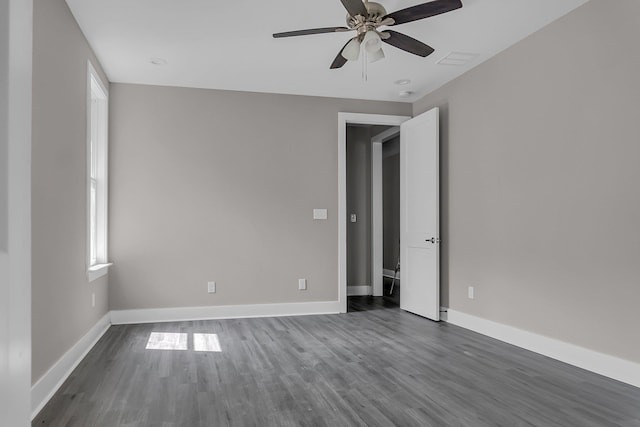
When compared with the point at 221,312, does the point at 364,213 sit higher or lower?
higher

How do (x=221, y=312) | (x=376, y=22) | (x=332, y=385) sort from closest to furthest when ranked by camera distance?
(x=332, y=385) → (x=376, y=22) → (x=221, y=312)

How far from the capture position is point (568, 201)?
11.2ft

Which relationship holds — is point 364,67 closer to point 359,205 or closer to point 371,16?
point 371,16

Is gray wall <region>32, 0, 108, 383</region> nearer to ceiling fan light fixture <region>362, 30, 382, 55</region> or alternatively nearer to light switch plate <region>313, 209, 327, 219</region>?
ceiling fan light fixture <region>362, 30, 382, 55</region>

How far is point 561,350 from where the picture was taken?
11.3ft

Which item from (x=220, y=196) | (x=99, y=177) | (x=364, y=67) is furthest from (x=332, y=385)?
(x=99, y=177)

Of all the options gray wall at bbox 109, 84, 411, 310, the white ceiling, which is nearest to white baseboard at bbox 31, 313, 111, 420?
gray wall at bbox 109, 84, 411, 310

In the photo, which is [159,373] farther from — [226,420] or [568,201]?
[568,201]

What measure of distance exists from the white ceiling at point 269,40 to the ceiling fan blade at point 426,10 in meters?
0.32

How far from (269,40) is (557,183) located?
2574mm

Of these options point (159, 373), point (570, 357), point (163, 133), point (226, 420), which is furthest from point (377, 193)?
point (226, 420)

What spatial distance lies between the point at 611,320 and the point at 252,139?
3.85m

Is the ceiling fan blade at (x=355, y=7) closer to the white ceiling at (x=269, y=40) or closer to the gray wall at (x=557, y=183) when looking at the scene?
the white ceiling at (x=269, y=40)

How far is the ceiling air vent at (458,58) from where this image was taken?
13.7ft
